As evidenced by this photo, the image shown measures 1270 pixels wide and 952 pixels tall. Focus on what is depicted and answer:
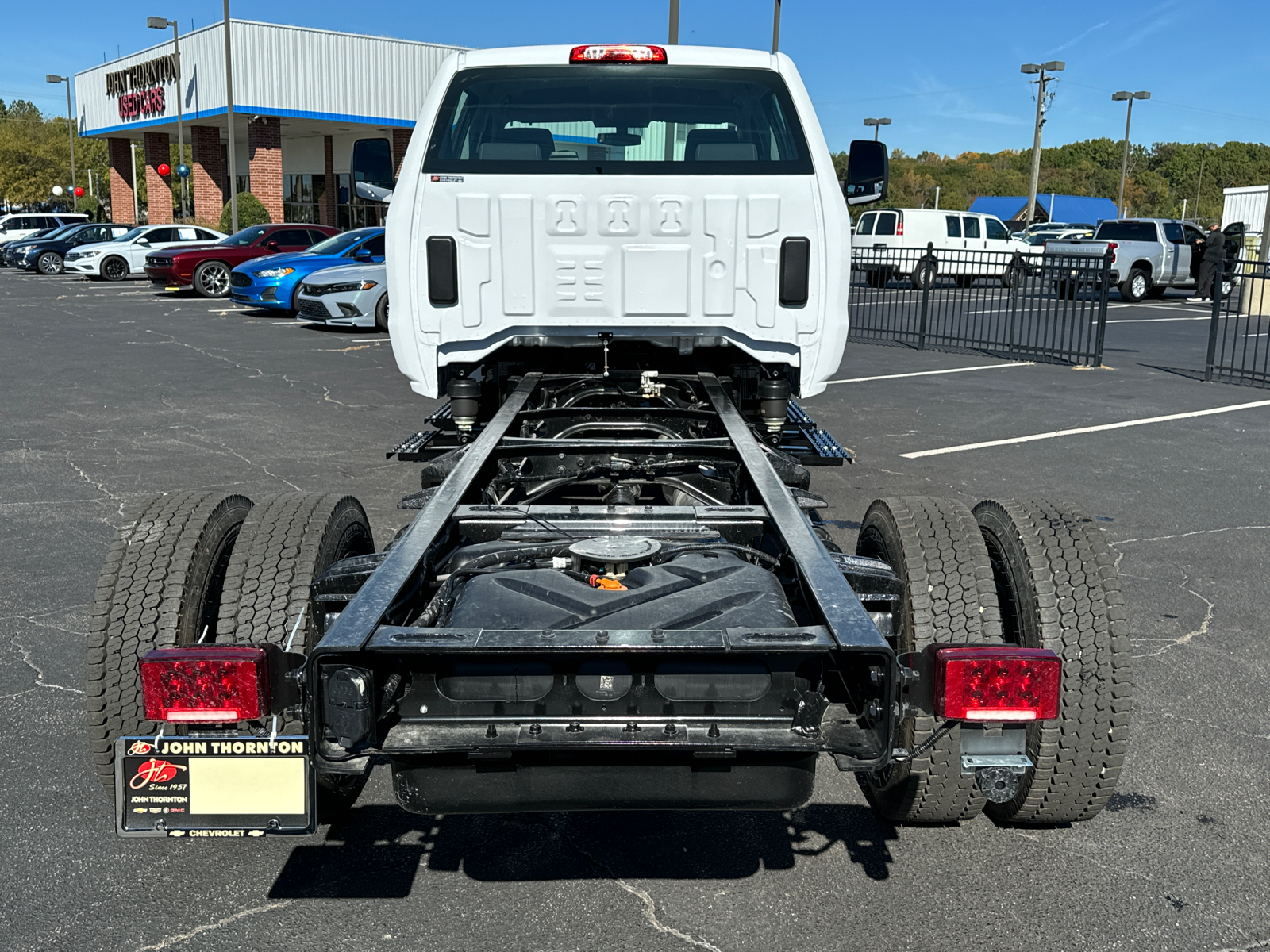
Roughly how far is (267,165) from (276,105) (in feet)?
6.79

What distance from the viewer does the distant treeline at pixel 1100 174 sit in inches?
5089

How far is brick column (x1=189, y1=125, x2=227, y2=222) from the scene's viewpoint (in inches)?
1626

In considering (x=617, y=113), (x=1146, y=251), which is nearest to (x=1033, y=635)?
(x=617, y=113)

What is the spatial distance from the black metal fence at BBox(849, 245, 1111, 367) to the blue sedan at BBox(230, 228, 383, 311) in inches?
298

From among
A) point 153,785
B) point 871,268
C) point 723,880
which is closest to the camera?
point 153,785

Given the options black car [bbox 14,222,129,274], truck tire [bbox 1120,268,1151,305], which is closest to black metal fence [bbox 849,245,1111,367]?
truck tire [bbox 1120,268,1151,305]

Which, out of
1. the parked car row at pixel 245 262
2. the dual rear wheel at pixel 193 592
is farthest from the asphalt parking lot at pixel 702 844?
the parked car row at pixel 245 262

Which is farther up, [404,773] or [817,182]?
[817,182]

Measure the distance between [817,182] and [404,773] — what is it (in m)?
3.52

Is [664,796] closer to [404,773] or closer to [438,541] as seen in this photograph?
[404,773]

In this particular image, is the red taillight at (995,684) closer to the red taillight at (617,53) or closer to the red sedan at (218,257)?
the red taillight at (617,53)

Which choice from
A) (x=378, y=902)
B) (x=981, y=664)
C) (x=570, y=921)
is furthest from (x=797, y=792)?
(x=378, y=902)

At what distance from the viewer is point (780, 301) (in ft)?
17.1

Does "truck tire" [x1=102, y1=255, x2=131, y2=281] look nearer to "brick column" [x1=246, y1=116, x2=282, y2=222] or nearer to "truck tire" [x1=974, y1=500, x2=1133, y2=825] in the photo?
"brick column" [x1=246, y1=116, x2=282, y2=222]
